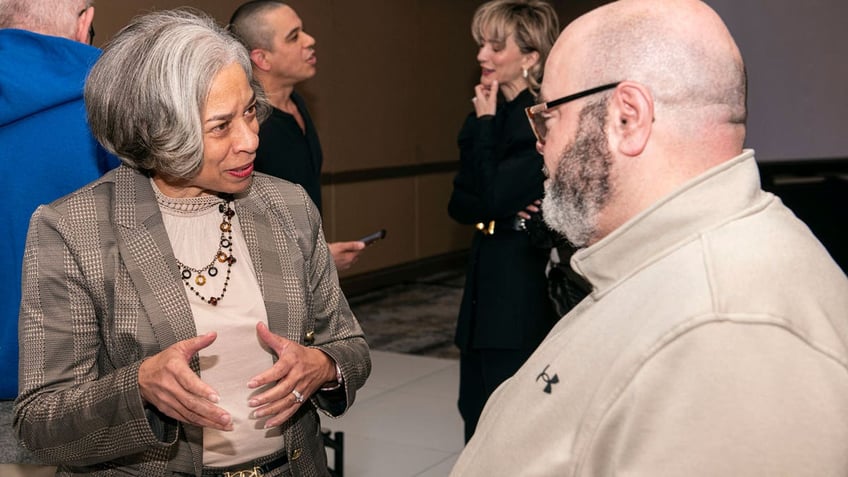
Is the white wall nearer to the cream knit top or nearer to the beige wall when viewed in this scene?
→ the beige wall

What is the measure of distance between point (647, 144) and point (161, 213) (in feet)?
3.22

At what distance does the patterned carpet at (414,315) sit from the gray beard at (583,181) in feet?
14.8

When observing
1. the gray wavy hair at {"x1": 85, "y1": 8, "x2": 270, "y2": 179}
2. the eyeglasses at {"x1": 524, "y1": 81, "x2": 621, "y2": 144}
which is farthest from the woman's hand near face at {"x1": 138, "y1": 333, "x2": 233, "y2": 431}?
the eyeglasses at {"x1": 524, "y1": 81, "x2": 621, "y2": 144}

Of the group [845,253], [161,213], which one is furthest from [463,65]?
[161,213]

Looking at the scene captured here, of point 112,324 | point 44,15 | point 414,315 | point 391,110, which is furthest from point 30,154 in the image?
point 391,110

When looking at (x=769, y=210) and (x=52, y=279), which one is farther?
(x=52, y=279)

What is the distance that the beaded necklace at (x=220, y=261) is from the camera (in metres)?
1.72

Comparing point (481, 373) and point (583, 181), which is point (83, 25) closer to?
point (583, 181)

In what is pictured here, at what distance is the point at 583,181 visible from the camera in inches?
47.2

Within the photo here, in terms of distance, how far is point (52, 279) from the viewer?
5.28 ft

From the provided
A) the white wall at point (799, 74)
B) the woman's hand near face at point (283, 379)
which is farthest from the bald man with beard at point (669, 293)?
the white wall at point (799, 74)

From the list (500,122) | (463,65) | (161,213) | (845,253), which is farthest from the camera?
(463,65)

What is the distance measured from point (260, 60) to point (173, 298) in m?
2.19

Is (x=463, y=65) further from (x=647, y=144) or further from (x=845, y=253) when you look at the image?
(x=647, y=144)
